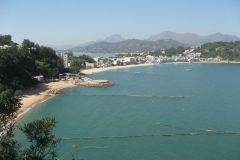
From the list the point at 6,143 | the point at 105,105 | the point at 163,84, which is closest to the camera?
the point at 6,143

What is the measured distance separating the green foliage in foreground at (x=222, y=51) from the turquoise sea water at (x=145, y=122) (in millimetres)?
48814

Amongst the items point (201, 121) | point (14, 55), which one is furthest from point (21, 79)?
point (201, 121)

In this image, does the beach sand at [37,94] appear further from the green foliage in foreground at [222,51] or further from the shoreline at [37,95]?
the green foliage in foreground at [222,51]

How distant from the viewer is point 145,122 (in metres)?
24.3

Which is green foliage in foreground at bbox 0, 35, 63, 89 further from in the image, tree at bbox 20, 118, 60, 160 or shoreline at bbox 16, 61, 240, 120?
tree at bbox 20, 118, 60, 160

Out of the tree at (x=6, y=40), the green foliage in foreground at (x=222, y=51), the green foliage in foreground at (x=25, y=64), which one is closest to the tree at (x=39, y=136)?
the green foliage in foreground at (x=25, y=64)

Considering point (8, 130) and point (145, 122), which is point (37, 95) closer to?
point (145, 122)

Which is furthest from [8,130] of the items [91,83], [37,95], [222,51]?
[222,51]

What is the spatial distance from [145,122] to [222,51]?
7060 centimetres

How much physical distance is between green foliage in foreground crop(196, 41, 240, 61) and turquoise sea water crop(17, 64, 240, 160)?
4881 centimetres

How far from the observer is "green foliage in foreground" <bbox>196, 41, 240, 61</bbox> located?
3467 inches

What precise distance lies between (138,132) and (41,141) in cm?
1170

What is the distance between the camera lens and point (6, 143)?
33.9 ft

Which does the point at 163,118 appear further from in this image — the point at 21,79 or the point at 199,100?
the point at 21,79
